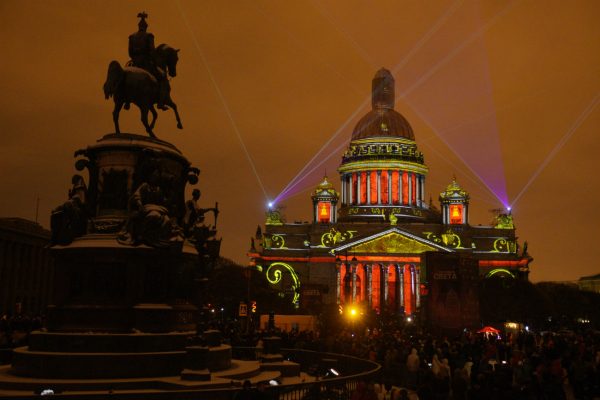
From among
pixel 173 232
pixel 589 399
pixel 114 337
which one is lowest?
pixel 589 399

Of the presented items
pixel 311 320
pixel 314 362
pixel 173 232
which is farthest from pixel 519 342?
pixel 311 320

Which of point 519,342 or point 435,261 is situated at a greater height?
point 435,261

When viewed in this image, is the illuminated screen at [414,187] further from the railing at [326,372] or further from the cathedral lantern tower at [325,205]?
the railing at [326,372]

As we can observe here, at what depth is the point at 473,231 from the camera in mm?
105062

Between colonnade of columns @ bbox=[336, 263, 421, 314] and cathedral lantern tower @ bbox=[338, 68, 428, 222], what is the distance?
12.1 m

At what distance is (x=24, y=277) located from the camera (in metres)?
69.4

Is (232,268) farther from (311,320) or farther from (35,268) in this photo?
(311,320)

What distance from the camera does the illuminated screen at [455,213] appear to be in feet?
348

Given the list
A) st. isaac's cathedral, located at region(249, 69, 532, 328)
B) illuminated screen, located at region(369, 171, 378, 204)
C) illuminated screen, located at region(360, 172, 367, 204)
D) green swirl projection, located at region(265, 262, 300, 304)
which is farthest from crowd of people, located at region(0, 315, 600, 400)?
illuminated screen, located at region(360, 172, 367, 204)

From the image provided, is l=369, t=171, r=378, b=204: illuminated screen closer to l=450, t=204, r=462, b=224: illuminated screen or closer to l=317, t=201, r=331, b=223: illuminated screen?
l=317, t=201, r=331, b=223: illuminated screen

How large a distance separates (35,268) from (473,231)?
213ft

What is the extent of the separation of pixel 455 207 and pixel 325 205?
68.0 ft

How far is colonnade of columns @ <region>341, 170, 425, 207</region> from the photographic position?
113 m

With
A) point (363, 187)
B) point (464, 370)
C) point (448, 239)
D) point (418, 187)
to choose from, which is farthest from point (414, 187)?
point (464, 370)
